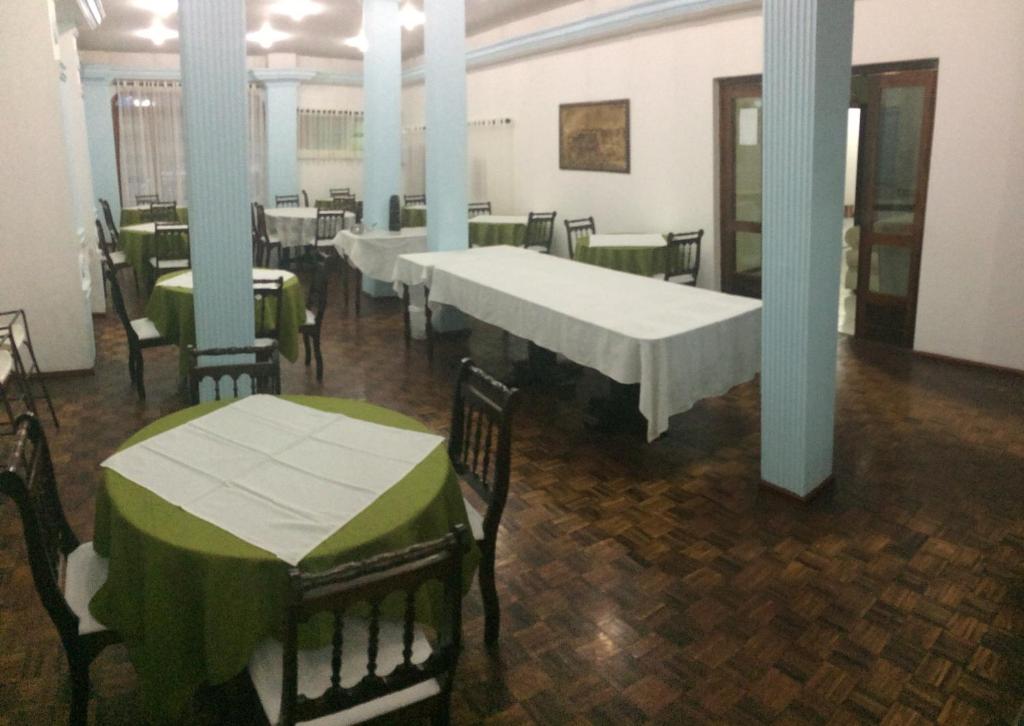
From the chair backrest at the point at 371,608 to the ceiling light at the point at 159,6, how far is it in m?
7.59

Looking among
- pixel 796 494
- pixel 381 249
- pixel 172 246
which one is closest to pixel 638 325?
pixel 796 494

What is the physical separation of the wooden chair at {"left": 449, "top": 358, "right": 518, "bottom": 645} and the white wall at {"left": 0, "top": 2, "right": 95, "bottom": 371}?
3788mm

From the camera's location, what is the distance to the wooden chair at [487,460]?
2.36 metres

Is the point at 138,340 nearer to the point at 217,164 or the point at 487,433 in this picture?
the point at 217,164

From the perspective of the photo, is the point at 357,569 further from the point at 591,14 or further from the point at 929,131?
the point at 591,14

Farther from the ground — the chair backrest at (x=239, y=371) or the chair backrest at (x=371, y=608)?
the chair backrest at (x=239, y=371)

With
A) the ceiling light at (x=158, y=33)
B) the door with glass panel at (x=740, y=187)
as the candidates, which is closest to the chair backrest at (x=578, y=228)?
the door with glass panel at (x=740, y=187)

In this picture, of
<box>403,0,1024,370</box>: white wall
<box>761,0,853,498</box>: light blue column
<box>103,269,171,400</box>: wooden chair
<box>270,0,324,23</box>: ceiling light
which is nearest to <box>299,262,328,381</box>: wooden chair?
<box>103,269,171,400</box>: wooden chair

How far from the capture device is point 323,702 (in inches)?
63.6

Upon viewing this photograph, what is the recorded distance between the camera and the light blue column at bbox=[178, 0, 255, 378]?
3.68 m

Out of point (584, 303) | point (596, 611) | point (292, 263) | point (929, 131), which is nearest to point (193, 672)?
point (596, 611)

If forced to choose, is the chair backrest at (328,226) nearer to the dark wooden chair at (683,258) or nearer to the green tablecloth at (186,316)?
the green tablecloth at (186,316)

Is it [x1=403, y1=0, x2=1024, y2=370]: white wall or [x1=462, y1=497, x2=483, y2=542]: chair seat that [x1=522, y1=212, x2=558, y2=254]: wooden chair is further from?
[x1=462, y1=497, x2=483, y2=542]: chair seat

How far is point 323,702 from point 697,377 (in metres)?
2.48
